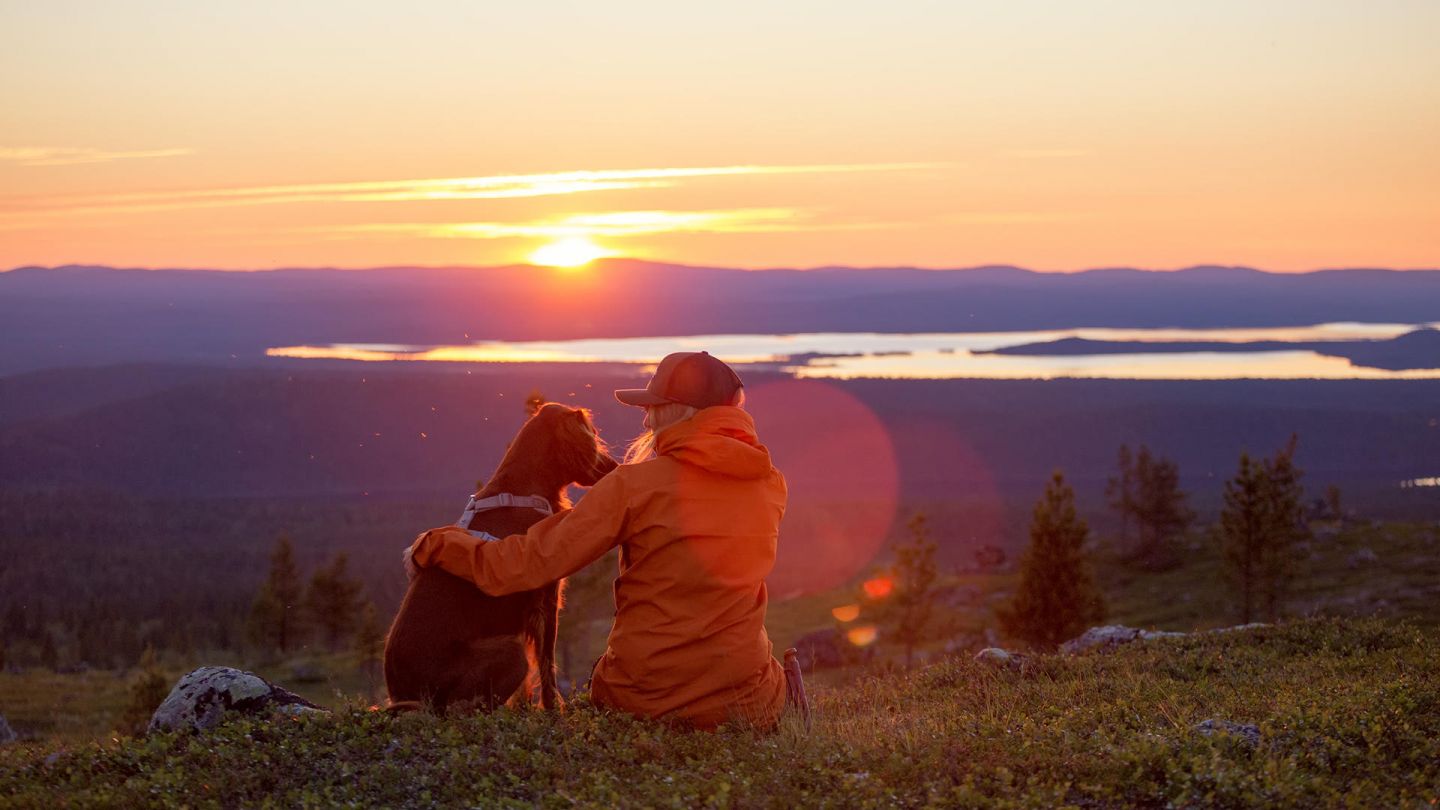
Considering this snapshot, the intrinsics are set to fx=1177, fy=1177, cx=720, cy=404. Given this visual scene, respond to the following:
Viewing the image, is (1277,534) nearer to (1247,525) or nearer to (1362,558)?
(1247,525)

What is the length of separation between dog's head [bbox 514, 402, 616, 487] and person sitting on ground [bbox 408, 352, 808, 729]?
0.96ft

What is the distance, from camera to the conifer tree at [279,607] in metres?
62.4

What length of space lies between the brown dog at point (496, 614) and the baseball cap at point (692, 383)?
80 centimetres

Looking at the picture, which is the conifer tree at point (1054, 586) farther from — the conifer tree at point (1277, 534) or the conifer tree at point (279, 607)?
the conifer tree at point (279, 607)

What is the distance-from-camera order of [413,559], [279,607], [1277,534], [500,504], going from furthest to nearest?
[279,607] < [1277,534] < [500,504] < [413,559]

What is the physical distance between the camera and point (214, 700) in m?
8.19

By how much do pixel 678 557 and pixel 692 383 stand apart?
3.27ft

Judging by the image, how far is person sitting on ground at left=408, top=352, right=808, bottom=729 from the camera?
656 cm

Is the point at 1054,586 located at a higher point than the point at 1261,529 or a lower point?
lower

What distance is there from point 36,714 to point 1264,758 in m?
44.7

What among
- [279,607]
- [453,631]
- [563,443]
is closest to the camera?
[453,631]

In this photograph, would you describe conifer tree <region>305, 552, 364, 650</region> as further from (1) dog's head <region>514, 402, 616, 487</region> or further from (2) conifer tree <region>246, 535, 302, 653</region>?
(1) dog's head <region>514, 402, 616, 487</region>

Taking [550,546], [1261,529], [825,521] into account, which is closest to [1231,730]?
[550,546]

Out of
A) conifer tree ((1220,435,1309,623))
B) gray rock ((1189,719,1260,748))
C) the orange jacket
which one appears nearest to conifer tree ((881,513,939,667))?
conifer tree ((1220,435,1309,623))
